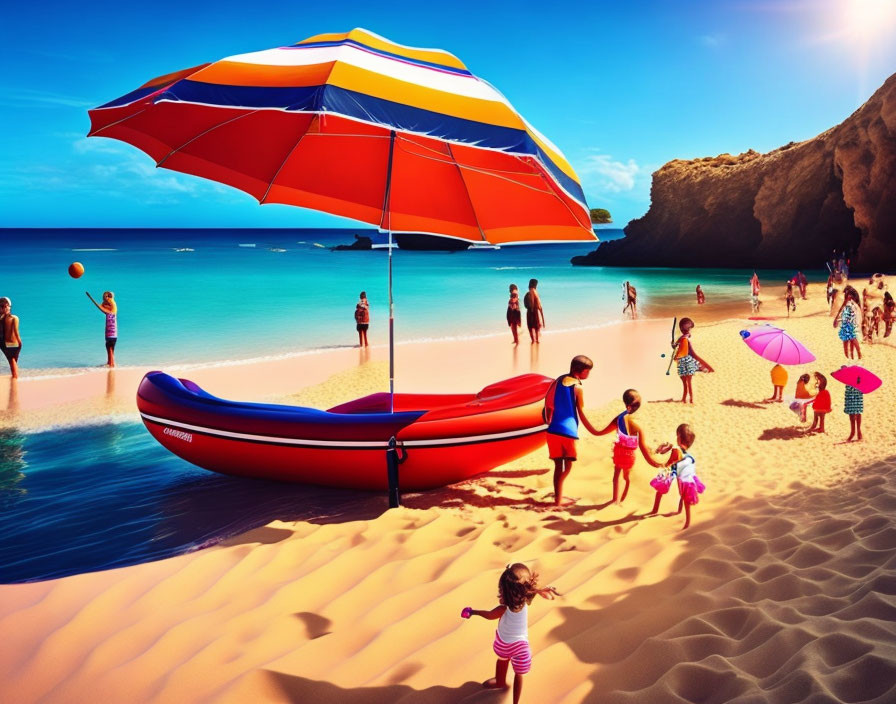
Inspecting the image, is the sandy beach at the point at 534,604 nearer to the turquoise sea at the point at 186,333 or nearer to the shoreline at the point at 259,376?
the turquoise sea at the point at 186,333

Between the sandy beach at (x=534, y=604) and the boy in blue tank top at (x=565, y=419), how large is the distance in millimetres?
454

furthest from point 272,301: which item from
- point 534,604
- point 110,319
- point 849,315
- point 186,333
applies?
point 534,604

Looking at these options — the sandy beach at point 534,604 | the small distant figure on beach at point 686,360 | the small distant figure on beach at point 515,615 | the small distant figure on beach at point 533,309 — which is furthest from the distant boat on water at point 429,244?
the small distant figure on beach at point 515,615

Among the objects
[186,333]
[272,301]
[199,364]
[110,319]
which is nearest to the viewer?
[110,319]

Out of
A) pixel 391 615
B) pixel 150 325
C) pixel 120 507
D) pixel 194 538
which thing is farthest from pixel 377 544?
pixel 150 325

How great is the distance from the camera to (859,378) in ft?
24.3

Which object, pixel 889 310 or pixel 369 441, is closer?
pixel 369 441

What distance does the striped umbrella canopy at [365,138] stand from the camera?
4.18 m

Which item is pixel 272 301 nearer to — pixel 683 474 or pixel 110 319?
pixel 110 319

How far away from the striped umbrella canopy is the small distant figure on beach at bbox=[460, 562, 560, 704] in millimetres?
2620

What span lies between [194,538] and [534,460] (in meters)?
3.65

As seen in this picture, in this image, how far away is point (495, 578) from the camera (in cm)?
440

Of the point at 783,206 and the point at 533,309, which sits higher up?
the point at 783,206

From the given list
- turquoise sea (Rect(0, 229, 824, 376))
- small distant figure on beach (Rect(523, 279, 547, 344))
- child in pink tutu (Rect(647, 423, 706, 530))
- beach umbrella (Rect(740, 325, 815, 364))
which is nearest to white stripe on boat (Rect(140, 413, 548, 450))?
child in pink tutu (Rect(647, 423, 706, 530))
